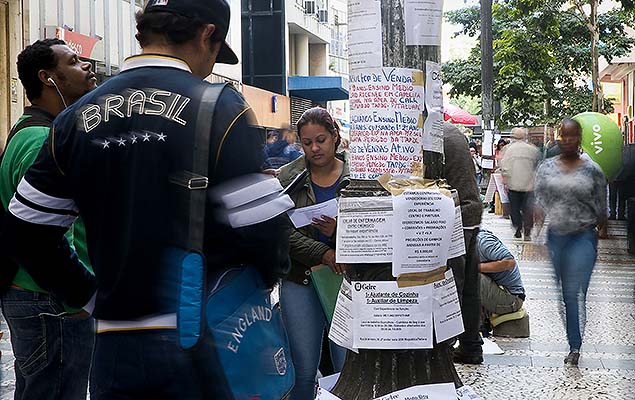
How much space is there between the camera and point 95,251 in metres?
2.64

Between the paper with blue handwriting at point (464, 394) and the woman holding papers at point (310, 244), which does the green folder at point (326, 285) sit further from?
the paper with blue handwriting at point (464, 394)

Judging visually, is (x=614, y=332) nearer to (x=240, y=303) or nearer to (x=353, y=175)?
(x=353, y=175)

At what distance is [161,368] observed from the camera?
2.50 m

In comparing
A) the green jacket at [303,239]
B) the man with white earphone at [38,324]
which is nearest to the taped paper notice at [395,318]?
the green jacket at [303,239]

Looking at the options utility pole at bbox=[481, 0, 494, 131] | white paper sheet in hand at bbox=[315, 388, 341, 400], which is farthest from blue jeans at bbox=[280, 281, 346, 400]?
utility pole at bbox=[481, 0, 494, 131]

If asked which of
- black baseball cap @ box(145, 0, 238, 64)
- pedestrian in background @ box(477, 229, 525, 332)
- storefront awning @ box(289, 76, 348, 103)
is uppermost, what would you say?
storefront awning @ box(289, 76, 348, 103)

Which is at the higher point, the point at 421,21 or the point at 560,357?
the point at 421,21

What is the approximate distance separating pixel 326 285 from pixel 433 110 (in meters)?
1.12

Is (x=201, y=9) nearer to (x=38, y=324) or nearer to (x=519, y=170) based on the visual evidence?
(x=38, y=324)

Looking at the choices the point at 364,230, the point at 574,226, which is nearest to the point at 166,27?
the point at 364,230

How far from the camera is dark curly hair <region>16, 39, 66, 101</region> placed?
13.3 feet

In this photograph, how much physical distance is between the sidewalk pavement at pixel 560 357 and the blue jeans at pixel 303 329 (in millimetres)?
1809

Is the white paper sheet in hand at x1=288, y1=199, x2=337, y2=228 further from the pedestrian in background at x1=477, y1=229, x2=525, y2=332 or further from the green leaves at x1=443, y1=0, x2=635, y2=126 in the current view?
the green leaves at x1=443, y1=0, x2=635, y2=126

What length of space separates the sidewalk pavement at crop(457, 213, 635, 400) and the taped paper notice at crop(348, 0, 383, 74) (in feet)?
9.36
